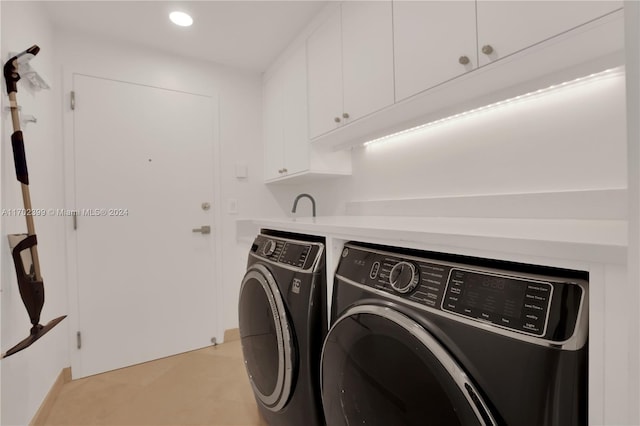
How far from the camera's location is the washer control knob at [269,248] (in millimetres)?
1275

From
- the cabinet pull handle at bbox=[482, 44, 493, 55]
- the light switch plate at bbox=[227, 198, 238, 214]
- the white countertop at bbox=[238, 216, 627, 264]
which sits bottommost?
the white countertop at bbox=[238, 216, 627, 264]

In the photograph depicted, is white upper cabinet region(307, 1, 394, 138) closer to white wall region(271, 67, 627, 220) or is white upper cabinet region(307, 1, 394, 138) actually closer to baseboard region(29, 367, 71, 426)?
white wall region(271, 67, 627, 220)

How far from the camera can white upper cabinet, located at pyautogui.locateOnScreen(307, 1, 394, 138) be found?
1.34m

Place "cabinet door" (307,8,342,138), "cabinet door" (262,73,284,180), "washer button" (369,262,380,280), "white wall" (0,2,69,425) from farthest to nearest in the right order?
"cabinet door" (262,73,284,180) < "cabinet door" (307,8,342,138) < "white wall" (0,2,69,425) < "washer button" (369,262,380,280)

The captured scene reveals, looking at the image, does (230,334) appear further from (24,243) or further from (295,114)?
(295,114)

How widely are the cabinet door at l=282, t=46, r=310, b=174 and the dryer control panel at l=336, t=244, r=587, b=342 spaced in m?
1.31

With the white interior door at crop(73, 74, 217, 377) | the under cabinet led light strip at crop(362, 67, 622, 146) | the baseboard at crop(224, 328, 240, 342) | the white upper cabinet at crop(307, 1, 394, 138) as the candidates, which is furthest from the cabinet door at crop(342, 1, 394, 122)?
the baseboard at crop(224, 328, 240, 342)

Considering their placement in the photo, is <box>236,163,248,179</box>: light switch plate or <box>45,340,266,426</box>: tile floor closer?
<box>45,340,266,426</box>: tile floor

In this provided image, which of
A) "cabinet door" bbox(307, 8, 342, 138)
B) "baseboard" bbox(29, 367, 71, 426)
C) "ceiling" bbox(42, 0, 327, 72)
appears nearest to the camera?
"baseboard" bbox(29, 367, 71, 426)

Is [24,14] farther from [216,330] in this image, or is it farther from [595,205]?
[595,205]

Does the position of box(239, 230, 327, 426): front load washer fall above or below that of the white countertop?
below

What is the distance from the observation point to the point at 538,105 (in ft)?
3.79

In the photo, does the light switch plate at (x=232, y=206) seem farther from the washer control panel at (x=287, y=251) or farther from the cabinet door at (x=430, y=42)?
the cabinet door at (x=430, y=42)

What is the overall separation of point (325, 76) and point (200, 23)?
94 cm
